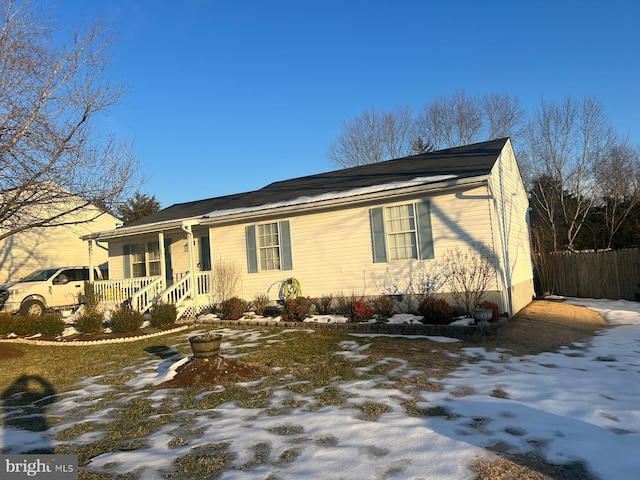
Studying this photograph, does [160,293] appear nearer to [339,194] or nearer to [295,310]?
[295,310]

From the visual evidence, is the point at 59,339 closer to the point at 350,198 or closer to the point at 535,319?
the point at 350,198

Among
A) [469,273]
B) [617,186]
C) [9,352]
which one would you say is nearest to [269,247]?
[469,273]

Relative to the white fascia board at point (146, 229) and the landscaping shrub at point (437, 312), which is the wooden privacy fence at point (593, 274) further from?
Result: the white fascia board at point (146, 229)

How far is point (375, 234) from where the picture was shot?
11141 millimetres

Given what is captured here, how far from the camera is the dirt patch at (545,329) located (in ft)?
25.3

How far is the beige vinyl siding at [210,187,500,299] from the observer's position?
33.4ft

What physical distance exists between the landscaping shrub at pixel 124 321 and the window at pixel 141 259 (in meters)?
4.92

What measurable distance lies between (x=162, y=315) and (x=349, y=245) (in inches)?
209

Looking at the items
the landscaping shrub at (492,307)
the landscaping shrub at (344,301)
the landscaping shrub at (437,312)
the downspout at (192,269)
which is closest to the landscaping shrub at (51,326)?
the downspout at (192,269)

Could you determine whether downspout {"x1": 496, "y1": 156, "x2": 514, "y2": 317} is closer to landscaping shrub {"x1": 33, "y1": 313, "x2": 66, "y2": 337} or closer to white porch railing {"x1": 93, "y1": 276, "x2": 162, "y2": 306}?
white porch railing {"x1": 93, "y1": 276, "x2": 162, "y2": 306}

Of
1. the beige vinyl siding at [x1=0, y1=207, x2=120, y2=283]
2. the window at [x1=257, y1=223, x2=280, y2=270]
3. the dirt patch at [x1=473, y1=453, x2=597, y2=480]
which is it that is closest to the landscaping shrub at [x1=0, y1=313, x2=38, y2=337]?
the window at [x1=257, y1=223, x2=280, y2=270]

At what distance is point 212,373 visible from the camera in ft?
20.2

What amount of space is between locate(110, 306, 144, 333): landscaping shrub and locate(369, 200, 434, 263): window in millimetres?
6312

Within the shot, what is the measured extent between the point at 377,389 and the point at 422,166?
891cm
